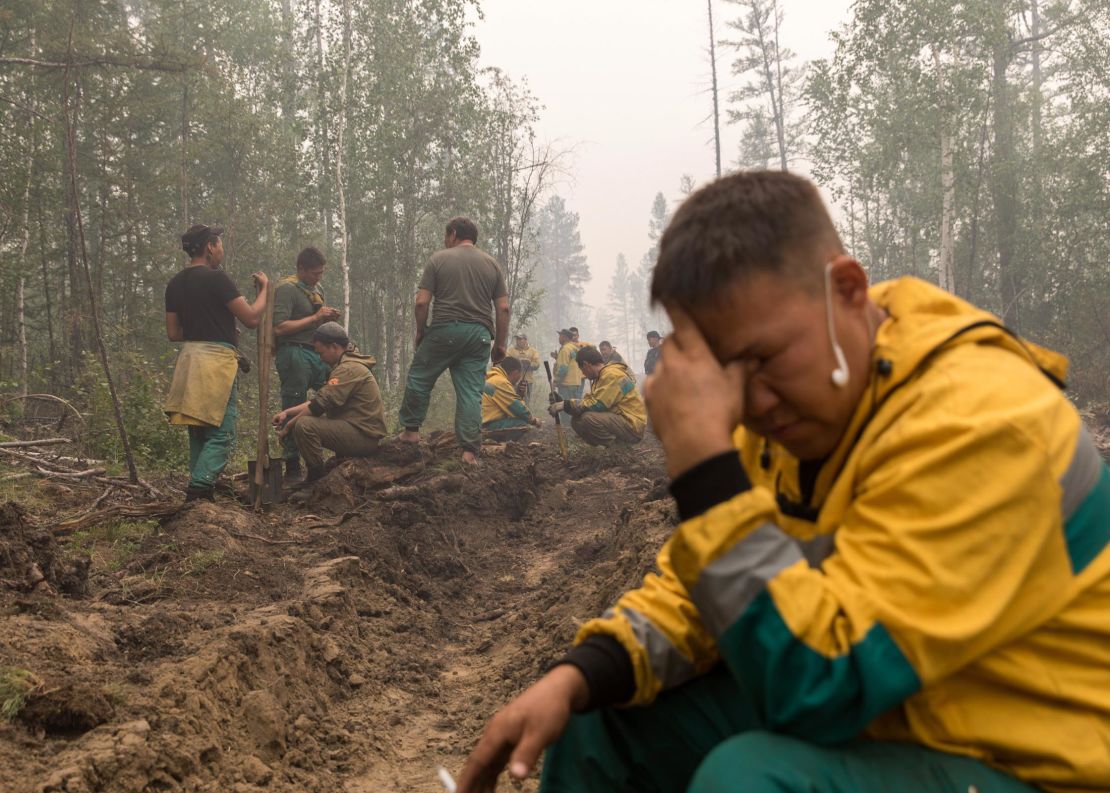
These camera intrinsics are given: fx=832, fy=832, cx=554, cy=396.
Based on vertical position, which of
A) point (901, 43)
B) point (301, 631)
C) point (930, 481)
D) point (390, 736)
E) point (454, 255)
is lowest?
point (390, 736)

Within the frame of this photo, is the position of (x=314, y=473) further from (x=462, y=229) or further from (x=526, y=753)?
(x=526, y=753)

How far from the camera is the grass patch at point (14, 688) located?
111 inches

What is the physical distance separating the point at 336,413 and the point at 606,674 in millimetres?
6830

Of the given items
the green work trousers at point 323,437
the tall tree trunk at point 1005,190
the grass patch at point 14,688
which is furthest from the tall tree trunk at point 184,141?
the tall tree trunk at point 1005,190

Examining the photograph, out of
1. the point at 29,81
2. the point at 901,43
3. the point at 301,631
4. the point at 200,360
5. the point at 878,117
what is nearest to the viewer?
the point at 301,631

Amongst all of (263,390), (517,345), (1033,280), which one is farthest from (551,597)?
(1033,280)

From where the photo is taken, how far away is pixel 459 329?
28.8 feet

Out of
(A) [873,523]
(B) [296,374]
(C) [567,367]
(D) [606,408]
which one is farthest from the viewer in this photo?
(C) [567,367]

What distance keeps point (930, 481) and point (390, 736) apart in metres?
3.24

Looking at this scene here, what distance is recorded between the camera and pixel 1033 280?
851 inches

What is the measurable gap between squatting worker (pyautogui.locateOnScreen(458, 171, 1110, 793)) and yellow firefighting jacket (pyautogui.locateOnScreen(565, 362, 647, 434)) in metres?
9.25

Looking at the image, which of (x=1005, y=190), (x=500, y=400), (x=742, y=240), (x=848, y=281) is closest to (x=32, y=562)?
(x=742, y=240)

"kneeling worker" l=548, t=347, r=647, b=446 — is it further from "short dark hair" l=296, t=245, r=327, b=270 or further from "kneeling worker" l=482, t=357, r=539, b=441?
"short dark hair" l=296, t=245, r=327, b=270

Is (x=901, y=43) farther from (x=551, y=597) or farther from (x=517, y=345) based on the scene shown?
(x=551, y=597)
